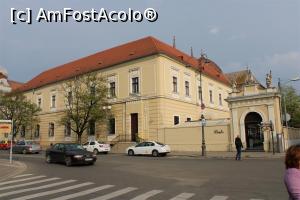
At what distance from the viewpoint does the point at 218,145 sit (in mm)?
33438

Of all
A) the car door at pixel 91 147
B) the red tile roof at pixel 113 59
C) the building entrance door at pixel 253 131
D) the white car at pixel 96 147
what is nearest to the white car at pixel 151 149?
the white car at pixel 96 147

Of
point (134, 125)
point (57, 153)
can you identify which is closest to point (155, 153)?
point (57, 153)

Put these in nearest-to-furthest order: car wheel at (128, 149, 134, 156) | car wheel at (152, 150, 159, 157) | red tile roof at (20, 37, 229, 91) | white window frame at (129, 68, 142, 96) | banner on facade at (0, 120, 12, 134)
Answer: banner on facade at (0, 120, 12, 134) → car wheel at (152, 150, 159, 157) → car wheel at (128, 149, 134, 156) → white window frame at (129, 68, 142, 96) → red tile roof at (20, 37, 229, 91)

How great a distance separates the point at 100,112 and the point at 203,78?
16999mm

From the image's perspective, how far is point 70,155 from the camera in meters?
21.1

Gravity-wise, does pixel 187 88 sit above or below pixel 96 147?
above

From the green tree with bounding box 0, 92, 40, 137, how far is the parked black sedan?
31.1m

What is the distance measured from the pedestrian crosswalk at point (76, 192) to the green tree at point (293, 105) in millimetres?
49315

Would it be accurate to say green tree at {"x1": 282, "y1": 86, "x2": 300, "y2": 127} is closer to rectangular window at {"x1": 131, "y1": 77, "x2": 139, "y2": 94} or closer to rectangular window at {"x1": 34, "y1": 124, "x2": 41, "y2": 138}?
rectangular window at {"x1": 131, "y1": 77, "x2": 139, "y2": 94}

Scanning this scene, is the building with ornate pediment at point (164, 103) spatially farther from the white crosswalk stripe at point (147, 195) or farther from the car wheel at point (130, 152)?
the white crosswalk stripe at point (147, 195)

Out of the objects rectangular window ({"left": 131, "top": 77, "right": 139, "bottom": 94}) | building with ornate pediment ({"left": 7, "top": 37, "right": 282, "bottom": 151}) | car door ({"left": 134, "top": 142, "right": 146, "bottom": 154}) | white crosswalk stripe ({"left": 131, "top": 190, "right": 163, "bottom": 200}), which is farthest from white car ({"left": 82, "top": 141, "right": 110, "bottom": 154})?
white crosswalk stripe ({"left": 131, "top": 190, "right": 163, "bottom": 200})

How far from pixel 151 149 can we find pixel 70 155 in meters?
10.8

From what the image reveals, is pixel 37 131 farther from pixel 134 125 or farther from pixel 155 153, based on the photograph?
pixel 155 153

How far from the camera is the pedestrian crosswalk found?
9.98m
